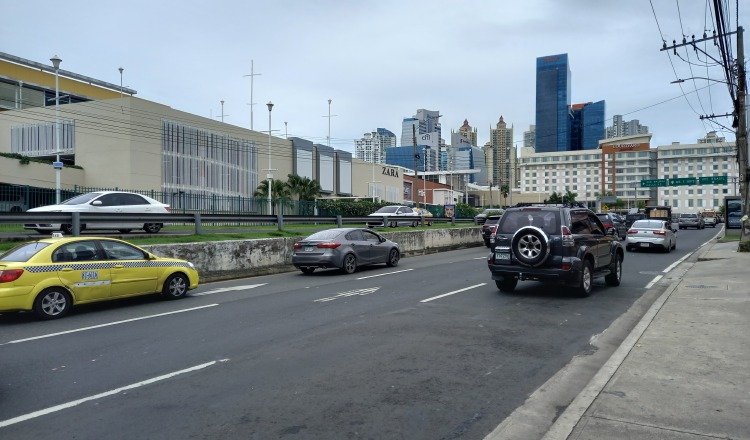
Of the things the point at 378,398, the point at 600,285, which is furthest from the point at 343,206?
the point at 378,398

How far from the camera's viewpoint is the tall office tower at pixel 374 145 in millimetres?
76688

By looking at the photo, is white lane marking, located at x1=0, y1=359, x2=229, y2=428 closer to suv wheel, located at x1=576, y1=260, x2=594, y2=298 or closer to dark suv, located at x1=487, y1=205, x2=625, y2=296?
dark suv, located at x1=487, y1=205, x2=625, y2=296

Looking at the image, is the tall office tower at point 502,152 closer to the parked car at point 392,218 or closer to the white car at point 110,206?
the parked car at point 392,218

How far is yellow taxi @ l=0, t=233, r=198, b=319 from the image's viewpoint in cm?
901

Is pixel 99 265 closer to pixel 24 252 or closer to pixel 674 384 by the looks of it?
pixel 24 252

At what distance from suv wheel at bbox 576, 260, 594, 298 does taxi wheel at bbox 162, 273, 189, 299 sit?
27.3 feet

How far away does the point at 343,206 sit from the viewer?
5119 centimetres

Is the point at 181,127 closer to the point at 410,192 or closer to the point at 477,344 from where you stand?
the point at 477,344

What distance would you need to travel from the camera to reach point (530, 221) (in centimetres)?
1137

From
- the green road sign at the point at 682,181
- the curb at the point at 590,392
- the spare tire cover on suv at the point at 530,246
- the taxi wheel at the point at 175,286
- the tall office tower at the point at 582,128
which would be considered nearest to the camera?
the curb at the point at 590,392

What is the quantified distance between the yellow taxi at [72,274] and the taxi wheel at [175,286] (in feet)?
0.07

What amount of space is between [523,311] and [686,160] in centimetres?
14619

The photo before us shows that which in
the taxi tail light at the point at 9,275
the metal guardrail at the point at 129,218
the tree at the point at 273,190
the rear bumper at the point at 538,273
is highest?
the tree at the point at 273,190

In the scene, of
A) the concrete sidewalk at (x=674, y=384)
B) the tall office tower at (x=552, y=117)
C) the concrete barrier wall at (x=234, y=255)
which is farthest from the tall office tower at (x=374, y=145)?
the concrete sidewalk at (x=674, y=384)
